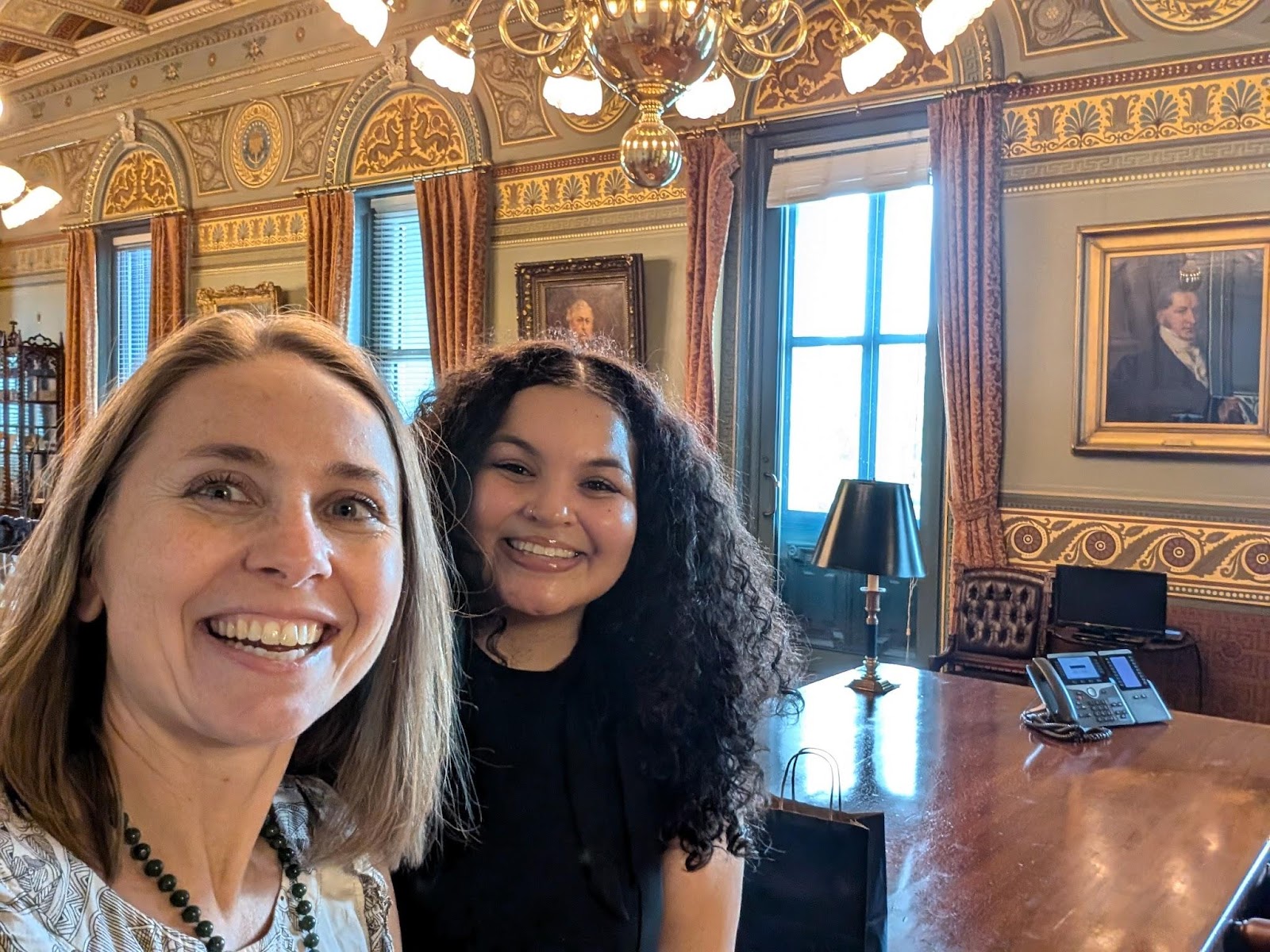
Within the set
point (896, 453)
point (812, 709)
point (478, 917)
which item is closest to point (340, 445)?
point (478, 917)

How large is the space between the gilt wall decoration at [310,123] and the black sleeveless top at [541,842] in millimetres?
7294

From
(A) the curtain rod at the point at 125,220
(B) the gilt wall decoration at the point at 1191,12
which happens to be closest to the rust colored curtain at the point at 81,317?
(A) the curtain rod at the point at 125,220

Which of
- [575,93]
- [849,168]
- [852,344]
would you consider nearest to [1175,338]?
[852,344]

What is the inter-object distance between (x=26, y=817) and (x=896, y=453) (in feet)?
17.1

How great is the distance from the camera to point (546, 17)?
6406mm

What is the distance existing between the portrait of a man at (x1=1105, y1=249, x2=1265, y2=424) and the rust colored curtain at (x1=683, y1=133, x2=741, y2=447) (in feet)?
6.89

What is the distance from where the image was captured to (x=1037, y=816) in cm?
223

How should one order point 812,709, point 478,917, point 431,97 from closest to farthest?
1. point 478,917
2. point 812,709
3. point 431,97

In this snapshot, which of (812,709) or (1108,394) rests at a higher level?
(1108,394)

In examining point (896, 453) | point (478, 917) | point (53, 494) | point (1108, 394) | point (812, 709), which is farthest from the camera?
point (896, 453)

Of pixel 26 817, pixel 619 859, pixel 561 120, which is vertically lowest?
pixel 619 859

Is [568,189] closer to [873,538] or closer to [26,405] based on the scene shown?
[873,538]

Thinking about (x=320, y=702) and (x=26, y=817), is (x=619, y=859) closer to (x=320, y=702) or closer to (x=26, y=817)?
(x=320, y=702)

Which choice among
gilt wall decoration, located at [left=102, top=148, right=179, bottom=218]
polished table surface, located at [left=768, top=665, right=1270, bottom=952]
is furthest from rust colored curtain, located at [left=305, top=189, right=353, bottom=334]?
polished table surface, located at [left=768, top=665, right=1270, bottom=952]
